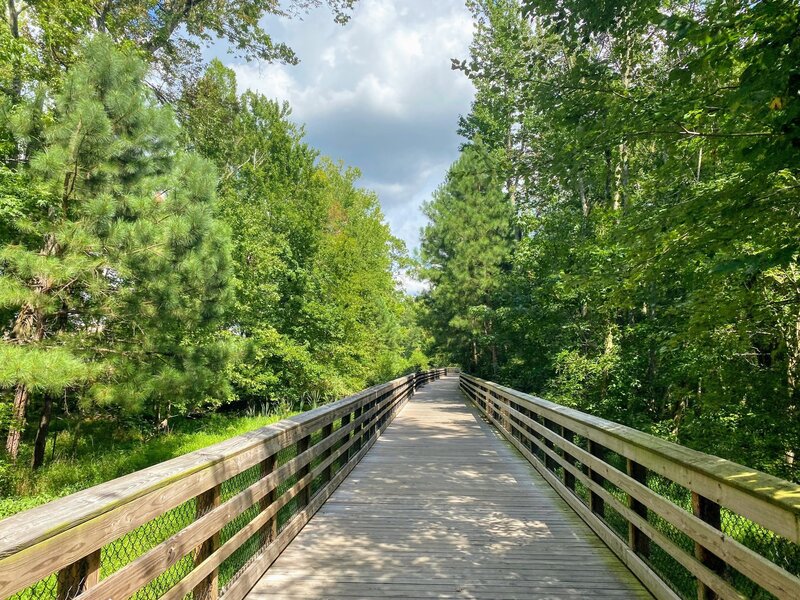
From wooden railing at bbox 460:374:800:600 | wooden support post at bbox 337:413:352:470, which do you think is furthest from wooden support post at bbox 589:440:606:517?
wooden support post at bbox 337:413:352:470

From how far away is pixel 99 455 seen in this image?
10.1m

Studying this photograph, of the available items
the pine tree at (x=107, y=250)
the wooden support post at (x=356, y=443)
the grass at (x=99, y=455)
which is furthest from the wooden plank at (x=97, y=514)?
the grass at (x=99, y=455)

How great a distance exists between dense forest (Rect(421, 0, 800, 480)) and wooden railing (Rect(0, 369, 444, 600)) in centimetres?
284

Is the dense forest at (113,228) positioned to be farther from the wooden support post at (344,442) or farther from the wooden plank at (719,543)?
the wooden plank at (719,543)

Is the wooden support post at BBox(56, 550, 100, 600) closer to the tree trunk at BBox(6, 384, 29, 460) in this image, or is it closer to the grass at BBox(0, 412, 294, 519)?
the grass at BBox(0, 412, 294, 519)

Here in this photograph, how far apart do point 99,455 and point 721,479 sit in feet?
38.1

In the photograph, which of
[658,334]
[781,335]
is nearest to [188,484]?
[781,335]

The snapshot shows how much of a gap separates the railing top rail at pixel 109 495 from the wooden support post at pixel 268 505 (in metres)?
0.12

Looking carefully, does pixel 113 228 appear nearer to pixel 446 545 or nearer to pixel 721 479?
pixel 446 545

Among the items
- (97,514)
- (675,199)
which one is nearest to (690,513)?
(97,514)

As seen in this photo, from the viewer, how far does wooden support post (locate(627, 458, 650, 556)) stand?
9.50 ft

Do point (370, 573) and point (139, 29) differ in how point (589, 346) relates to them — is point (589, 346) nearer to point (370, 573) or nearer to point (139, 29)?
point (370, 573)

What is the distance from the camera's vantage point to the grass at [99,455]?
7.30 meters

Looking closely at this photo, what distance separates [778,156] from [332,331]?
43.9 feet
